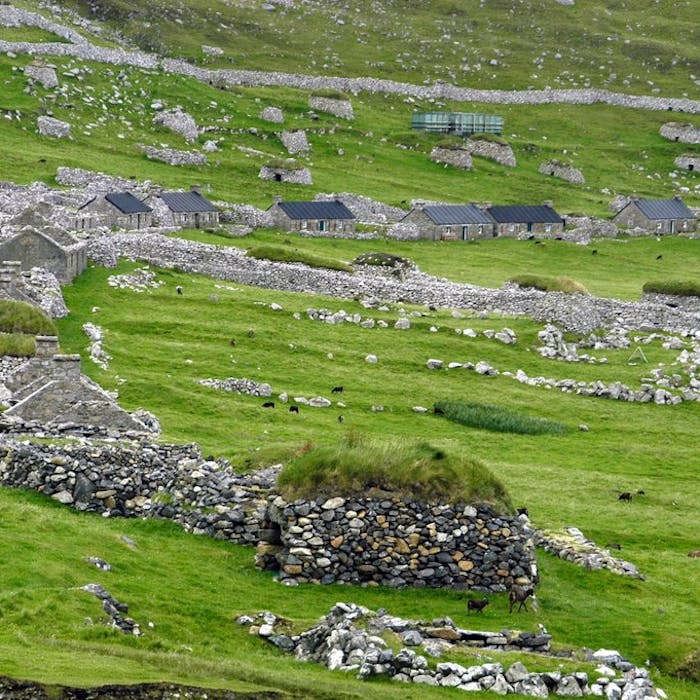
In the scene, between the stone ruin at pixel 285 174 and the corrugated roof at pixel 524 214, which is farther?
the stone ruin at pixel 285 174

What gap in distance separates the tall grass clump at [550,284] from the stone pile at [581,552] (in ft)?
188

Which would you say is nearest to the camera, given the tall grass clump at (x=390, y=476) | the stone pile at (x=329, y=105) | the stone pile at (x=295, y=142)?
the tall grass clump at (x=390, y=476)

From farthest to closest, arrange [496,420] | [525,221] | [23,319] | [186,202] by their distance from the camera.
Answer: [525,221], [186,202], [496,420], [23,319]

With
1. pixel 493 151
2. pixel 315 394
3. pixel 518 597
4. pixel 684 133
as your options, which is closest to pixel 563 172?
pixel 493 151

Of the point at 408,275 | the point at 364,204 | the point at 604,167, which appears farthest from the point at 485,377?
the point at 604,167

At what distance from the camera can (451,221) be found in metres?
136

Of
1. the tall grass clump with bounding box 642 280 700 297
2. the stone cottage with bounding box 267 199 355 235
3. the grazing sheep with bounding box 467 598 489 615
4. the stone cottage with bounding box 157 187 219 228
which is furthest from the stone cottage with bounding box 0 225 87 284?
the grazing sheep with bounding box 467 598 489 615

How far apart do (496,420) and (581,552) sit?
25963 millimetres

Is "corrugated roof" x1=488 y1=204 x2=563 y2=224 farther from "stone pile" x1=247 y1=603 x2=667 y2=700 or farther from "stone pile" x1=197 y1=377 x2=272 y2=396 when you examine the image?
"stone pile" x1=247 y1=603 x2=667 y2=700

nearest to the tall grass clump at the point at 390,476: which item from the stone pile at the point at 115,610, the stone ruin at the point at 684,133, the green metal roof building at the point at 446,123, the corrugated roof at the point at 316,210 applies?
the stone pile at the point at 115,610

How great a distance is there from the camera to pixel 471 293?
3799 inches

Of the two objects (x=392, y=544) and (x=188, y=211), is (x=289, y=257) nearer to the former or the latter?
(x=188, y=211)

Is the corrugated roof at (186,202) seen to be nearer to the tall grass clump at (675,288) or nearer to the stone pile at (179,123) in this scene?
the stone pile at (179,123)

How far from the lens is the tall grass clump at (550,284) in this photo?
10094 centimetres
